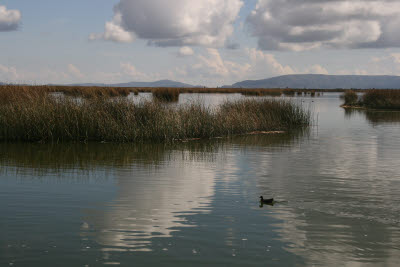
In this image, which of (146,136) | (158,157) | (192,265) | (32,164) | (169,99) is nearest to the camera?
(192,265)

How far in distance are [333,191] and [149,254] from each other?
5.91 meters

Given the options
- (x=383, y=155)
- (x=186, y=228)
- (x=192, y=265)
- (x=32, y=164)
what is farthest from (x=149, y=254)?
(x=383, y=155)

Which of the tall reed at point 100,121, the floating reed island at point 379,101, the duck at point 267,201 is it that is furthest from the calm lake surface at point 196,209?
the floating reed island at point 379,101

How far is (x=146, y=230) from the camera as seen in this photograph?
7734 millimetres

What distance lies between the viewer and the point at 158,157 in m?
16.3

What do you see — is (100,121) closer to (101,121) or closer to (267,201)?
(101,121)

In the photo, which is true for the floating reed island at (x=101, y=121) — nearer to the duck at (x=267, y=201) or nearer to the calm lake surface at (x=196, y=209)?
the calm lake surface at (x=196, y=209)

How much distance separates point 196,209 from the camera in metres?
9.09

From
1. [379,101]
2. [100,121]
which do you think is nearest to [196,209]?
[100,121]

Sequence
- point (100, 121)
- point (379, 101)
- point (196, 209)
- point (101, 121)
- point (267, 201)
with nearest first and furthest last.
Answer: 1. point (196, 209)
2. point (267, 201)
3. point (100, 121)
4. point (101, 121)
5. point (379, 101)

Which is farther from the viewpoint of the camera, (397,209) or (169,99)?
(169,99)

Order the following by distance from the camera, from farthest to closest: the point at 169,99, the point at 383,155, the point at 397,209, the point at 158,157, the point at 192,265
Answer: the point at 169,99 → the point at 383,155 → the point at 158,157 → the point at 397,209 → the point at 192,265

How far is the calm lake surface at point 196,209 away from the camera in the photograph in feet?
22.1

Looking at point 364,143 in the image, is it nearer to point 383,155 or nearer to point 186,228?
point 383,155
